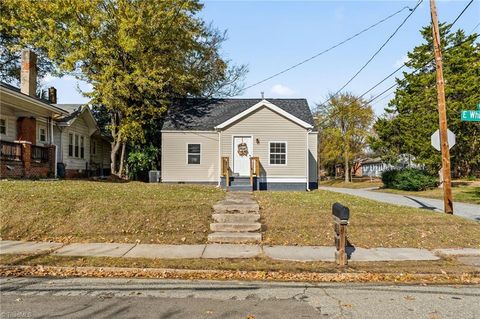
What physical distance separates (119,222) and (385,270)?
22.0ft

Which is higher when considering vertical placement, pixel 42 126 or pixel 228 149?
pixel 42 126

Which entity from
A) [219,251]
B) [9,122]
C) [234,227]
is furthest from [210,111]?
[219,251]

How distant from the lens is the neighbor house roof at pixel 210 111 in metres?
23.1

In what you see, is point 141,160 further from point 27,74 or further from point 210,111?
point 27,74

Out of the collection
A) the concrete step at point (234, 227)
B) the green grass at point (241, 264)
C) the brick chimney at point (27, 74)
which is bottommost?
the green grass at point (241, 264)

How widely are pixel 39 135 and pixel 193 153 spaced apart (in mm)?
8626

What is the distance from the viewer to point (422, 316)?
200 inches

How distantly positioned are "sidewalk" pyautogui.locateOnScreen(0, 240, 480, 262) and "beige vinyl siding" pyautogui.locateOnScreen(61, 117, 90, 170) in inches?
638

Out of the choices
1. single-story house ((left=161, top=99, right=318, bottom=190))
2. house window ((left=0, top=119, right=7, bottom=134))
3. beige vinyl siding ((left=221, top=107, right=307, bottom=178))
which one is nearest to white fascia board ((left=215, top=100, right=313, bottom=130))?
single-story house ((left=161, top=99, right=318, bottom=190))

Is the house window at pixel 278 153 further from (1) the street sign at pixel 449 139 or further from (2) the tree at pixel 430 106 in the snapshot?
(2) the tree at pixel 430 106

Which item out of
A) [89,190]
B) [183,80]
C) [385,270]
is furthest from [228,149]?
[385,270]

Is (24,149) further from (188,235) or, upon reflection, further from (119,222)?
(188,235)

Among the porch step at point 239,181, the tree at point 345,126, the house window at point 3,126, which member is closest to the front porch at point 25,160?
the house window at point 3,126

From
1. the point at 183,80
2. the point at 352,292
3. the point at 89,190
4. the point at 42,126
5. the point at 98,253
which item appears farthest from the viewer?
the point at 183,80
